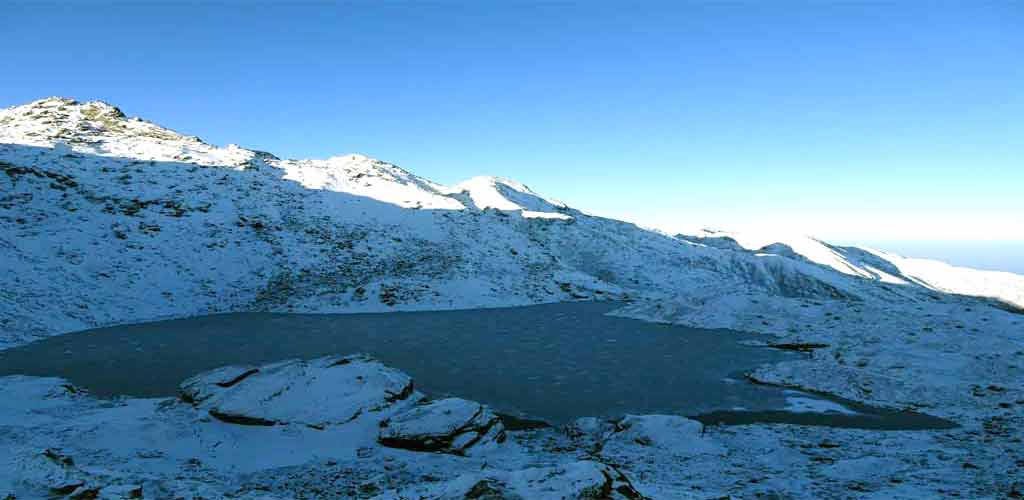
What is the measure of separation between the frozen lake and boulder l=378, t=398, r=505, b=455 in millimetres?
2087

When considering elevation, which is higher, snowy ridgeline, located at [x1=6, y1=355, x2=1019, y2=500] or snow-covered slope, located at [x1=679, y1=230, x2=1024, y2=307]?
snow-covered slope, located at [x1=679, y1=230, x2=1024, y2=307]

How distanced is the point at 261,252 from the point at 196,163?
1878 centimetres

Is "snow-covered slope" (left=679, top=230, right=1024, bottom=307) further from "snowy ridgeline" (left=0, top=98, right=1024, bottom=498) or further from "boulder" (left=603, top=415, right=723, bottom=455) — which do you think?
"boulder" (left=603, top=415, right=723, bottom=455)

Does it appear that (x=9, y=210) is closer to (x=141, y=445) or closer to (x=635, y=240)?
(x=141, y=445)

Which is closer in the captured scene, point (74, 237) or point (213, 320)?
point (213, 320)

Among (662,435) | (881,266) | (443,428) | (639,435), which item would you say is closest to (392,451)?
(443,428)

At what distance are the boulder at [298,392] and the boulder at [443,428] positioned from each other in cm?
141

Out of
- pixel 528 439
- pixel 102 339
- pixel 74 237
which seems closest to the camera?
pixel 528 439

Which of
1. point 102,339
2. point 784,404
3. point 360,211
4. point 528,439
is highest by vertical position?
point 360,211

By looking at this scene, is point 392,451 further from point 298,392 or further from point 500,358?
point 500,358

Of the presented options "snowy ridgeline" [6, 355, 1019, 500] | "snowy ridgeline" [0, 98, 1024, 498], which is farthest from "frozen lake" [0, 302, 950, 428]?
"snowy ridgeline" [6, 355, 1019, 500]

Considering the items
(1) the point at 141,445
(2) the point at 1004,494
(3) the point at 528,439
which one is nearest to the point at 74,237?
(1) the point at 141,445

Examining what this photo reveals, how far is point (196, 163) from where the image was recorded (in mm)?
50031

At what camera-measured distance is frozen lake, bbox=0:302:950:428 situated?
14.2 metres
